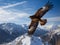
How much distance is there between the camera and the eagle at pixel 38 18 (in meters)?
5.65

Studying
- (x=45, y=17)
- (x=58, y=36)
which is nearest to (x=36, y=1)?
(x=45, y=17)

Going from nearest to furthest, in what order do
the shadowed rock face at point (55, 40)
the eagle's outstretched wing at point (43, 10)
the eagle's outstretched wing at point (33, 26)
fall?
the eagle's outstretched wing at point (43, 10) → the eagle's outstretched wing at point (33, 26) → the shadowed rock face at point (55, 40)

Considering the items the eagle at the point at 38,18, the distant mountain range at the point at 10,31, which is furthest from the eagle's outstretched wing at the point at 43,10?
the distant mountain range at the point at 10,31

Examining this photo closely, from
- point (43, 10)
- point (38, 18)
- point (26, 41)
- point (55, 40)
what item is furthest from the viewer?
point (55, 40)

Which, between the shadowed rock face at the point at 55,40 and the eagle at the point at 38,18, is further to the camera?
the shadowed rock face at the point at 55,40

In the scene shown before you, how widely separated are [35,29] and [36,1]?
0.64 metres

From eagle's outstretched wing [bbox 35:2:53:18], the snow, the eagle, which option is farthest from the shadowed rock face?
eagle's outstretched wing [bbox 35:2:53:18]

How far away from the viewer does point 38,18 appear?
5766 mm

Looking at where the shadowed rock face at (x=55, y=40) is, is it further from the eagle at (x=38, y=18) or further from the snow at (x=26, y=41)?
the eagle at (x=38, y=18)

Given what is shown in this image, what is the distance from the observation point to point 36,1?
6.25 m

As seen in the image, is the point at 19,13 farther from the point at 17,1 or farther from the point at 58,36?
the point at 58,36

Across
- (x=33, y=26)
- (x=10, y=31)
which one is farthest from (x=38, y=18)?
(x=10, y=31)

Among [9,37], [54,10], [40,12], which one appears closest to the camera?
[40,12]

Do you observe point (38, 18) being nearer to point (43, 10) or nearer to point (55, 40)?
point (43, 10)
